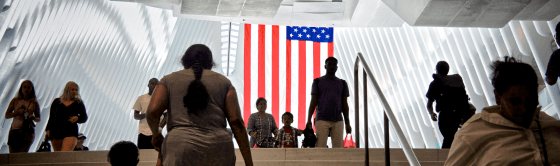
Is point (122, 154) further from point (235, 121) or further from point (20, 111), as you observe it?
point (20, 111)

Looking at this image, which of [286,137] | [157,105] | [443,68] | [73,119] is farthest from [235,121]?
[286,137]

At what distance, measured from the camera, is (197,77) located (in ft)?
8.79

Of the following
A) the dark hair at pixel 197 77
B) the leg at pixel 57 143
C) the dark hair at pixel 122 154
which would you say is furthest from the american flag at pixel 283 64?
the dark hair at pixel 197 77

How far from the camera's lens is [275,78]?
14789 millimetres

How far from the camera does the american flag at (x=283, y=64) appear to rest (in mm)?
14953

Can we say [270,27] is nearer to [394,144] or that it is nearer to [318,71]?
[318,71]

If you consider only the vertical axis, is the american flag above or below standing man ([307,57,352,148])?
above

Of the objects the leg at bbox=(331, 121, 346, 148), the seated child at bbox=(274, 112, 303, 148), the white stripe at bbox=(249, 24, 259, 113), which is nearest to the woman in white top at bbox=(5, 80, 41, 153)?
the seated child at bbox=(274, 112, 303, 148)

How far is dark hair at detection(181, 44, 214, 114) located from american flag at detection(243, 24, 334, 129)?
11968mm

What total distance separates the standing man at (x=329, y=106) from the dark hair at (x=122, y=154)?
2.76 m

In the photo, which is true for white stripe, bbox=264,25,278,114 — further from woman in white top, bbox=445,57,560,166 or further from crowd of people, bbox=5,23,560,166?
woman in white top, bbox=445,57,560,166

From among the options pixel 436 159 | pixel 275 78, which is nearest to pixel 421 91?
pixel 275 78

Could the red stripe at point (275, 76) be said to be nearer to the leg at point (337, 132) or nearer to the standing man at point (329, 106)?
the standing man at point (329, 106)

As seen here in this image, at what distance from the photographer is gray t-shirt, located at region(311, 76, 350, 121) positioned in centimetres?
566
